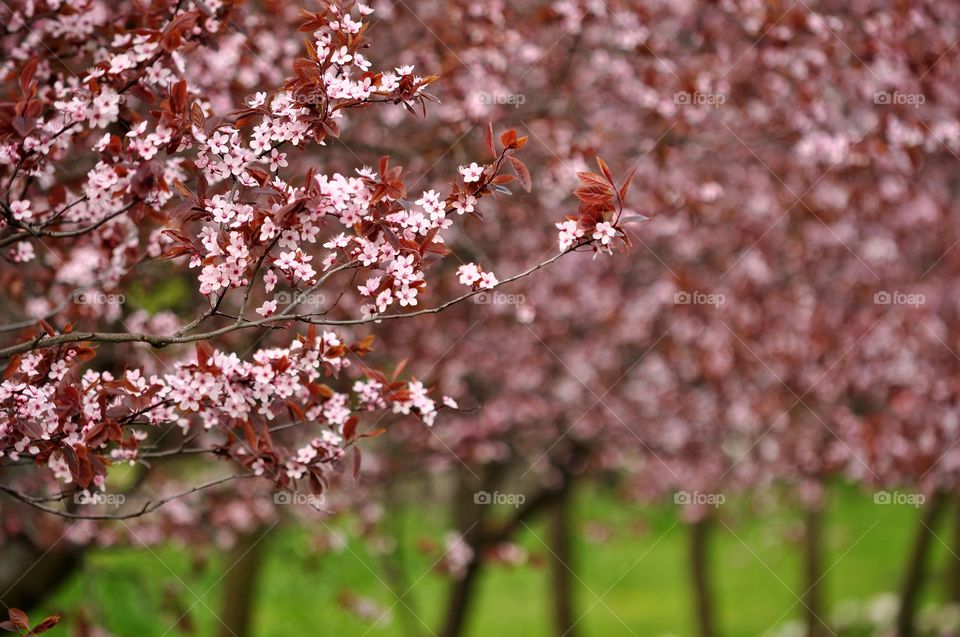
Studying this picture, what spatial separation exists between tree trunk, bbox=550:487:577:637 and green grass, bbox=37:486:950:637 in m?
0.39

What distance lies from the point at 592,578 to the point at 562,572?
6.14 metres

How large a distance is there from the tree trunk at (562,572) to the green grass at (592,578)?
1.29 feet

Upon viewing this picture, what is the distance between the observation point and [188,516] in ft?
23.8

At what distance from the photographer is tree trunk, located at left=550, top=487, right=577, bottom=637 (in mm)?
12280

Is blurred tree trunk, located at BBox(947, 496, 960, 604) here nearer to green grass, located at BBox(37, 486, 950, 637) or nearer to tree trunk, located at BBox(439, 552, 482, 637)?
green grass, located at BBox(37, 486, 950, 637)

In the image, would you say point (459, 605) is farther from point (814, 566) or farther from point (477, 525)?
point (814, 566)

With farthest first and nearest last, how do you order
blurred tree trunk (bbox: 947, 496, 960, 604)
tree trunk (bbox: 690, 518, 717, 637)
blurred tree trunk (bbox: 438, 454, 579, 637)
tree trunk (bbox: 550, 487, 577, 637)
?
1. blurred tree trunk (bbox: 947, 496, 960, 604)
2. tree trunk (bbox: 690, 518, 717, 637)
3. tree trunk (bbox: 550, 487, 577, 637)
4. blurred tree trunk (bbox: 438, 454, 579, 637)

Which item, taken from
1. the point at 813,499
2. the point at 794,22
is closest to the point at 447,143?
the point at 794,22

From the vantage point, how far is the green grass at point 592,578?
11.0m

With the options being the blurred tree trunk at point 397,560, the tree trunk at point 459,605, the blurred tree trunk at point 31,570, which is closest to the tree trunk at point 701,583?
the blurred tree trunk at point 397,560

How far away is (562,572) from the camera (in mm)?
12727

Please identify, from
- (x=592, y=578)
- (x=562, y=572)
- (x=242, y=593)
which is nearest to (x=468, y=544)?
(x=242, y=593)

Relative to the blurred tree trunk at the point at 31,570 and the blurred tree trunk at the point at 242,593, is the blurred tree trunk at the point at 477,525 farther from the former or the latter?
the blurred tree trunk at the point at 31,570

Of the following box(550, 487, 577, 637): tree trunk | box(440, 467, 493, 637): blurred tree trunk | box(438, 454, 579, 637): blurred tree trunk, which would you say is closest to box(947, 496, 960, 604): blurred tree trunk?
box(550, 487, 577, 637): tree trunk
